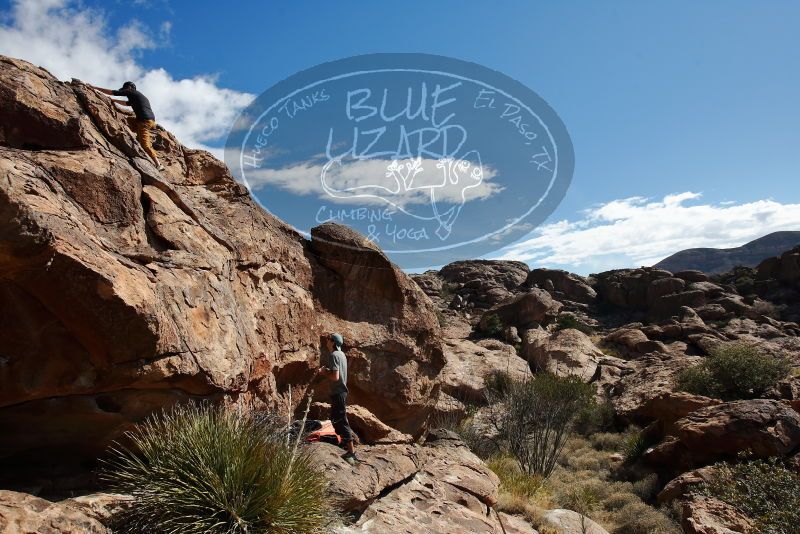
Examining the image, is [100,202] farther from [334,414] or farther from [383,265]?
[383,265]

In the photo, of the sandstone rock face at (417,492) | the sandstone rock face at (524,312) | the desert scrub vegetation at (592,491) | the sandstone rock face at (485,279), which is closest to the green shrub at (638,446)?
the desert scrub vegetation at (592,491)

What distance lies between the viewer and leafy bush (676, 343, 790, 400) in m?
22.1

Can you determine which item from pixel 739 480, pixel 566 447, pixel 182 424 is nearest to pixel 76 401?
pixel 182 424

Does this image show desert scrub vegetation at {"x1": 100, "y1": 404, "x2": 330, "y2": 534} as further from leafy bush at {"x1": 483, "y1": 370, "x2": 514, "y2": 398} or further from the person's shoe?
leafy bush at {"x1": 483, "y1": 370, "x2": 514, "y2": 398}

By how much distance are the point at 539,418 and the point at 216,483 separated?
1674 centimetres

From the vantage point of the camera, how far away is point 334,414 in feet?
24.2

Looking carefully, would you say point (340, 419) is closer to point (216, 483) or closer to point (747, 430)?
point (216, 483)

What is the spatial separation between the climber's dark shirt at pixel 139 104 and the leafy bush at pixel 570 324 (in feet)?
117

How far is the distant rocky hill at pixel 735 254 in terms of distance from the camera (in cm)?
10938

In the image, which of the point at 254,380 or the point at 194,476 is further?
the point at 254,380

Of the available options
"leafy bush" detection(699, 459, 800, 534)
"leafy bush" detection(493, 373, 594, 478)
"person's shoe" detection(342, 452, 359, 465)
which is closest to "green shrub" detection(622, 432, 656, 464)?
"leafy bush" detection(493, 373, 594, 478)

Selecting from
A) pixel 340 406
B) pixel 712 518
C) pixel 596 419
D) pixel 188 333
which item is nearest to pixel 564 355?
pixel 596 419

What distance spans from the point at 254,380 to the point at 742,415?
13.7 metres

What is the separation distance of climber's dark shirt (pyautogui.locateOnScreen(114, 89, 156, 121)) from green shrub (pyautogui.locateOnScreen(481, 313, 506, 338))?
3096 cm
